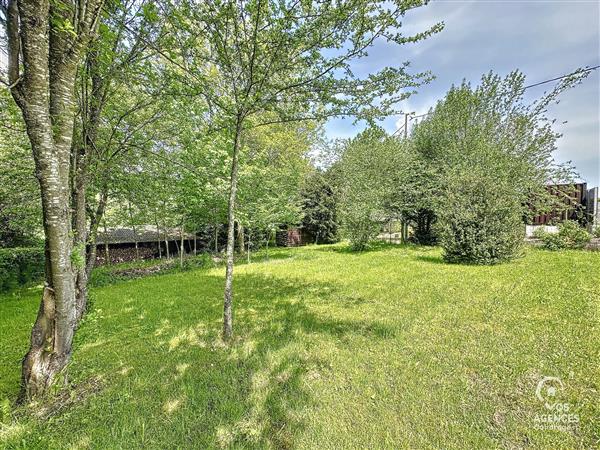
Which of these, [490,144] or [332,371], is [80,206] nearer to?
[332,371]

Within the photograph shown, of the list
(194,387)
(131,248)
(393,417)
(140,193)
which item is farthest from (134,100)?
(131,248)

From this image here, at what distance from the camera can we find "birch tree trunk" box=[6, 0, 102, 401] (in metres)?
1.75

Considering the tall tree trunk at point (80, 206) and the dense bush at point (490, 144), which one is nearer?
the tall tree trunk at point (80, 206)

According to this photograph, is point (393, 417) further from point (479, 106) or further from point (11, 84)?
point (479, 106)

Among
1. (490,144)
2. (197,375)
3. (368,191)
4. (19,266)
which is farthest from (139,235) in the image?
(490,144)

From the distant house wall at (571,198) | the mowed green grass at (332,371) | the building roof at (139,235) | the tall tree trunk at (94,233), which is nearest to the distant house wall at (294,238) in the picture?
the building roof at (139,235)

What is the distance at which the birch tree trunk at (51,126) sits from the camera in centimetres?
175

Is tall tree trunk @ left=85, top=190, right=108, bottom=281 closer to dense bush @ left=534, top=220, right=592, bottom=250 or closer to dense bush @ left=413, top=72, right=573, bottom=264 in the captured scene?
dense bush @ left=413, top=72, right=573, bottom=264

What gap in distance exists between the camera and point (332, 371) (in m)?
2.63

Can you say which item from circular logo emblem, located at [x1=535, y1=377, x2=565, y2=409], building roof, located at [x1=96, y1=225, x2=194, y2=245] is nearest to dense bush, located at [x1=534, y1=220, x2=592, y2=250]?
circular logo emblem, located at [x1=535, y1=377, x2=565, y2=409]

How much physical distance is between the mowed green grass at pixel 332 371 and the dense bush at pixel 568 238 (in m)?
6.07

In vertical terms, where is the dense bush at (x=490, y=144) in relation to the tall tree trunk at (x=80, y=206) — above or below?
above

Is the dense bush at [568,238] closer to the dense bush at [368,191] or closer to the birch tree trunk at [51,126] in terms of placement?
the dense bush at [368,191]

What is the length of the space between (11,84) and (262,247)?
15.4 m
